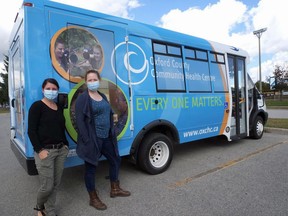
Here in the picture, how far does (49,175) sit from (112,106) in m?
1.48

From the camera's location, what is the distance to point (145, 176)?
458cm

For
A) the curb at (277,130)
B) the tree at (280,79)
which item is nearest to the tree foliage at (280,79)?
the tree at (280,79)

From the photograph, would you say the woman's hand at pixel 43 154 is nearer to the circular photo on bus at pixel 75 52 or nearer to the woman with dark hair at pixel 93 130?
the woman with dark hair at pixel 93 130

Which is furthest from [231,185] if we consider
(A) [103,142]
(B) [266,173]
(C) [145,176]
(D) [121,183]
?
(A) [103,142]

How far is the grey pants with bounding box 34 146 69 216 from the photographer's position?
286 cm

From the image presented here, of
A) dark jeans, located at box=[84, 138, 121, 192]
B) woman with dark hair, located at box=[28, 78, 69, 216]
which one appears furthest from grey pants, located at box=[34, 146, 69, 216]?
dark jeans, located at box=[84, 138, 121, 192]

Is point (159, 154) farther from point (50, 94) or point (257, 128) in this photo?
point (257, 128)

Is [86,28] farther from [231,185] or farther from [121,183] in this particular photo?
[231,185]

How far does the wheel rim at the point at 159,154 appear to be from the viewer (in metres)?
4.73

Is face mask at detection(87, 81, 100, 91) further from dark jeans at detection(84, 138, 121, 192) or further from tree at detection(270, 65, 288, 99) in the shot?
tree at detection(270, 65, 288, 99)

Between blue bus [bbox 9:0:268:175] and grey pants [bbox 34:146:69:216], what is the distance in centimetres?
46

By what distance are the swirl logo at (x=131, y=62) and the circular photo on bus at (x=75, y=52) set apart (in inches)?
12.7

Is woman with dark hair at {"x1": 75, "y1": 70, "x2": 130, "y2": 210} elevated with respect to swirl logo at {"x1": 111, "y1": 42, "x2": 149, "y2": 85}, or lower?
lower

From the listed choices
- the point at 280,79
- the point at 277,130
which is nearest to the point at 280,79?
the point at 280,79
